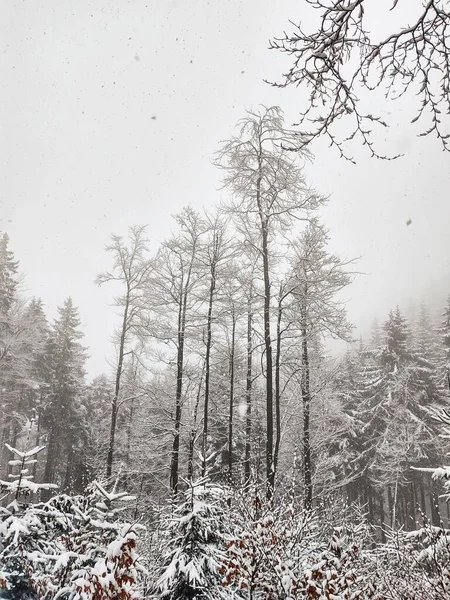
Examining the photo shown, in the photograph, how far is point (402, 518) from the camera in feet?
83.9

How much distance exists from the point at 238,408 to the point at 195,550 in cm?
1122

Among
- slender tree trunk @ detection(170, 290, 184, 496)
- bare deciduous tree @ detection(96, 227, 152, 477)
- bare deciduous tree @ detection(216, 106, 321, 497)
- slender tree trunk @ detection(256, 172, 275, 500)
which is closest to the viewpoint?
slender tree trunk @ detection(256, 172, 275, 500)

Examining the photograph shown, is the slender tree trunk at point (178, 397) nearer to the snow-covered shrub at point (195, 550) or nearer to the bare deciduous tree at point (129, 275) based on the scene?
the bare deciduous tree at point (129, 275)

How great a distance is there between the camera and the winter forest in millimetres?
4688

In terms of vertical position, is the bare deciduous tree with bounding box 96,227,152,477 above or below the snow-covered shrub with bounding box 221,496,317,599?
above

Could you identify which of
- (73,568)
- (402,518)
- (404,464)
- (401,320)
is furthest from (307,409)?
(402,518)

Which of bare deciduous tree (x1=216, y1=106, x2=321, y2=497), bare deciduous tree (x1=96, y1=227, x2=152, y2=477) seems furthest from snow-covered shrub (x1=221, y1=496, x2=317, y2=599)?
bare deciduous tree (x1=96, y1=227, x2=152, y2=477)

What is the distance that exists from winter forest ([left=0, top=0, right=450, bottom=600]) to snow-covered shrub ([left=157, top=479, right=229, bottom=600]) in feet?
0.10

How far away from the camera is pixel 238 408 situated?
1645 cm

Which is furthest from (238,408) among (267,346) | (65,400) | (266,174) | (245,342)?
(65,400)

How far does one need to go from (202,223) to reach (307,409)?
25.8 ft

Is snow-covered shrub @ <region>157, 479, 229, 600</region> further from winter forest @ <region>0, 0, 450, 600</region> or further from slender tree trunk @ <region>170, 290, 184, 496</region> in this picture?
slender tree trunk @ <region>170, 290, 184, 496</region>

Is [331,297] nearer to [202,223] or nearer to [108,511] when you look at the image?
[202,223]

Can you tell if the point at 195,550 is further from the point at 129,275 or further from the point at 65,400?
the point at 65,400
